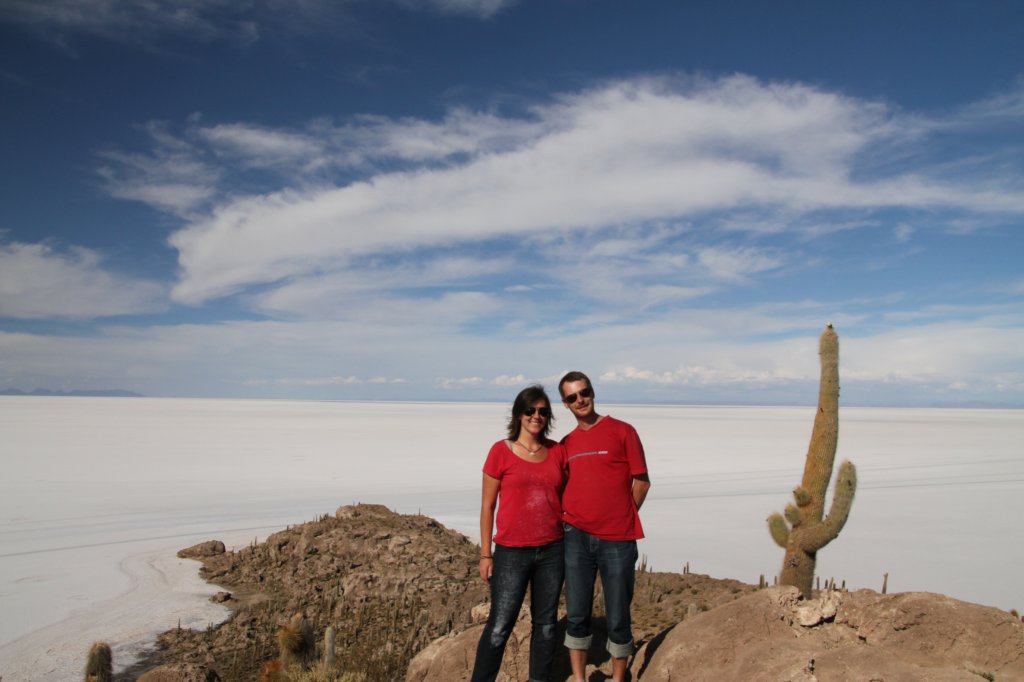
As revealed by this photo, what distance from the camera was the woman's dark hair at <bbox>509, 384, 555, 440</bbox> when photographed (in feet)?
13.7

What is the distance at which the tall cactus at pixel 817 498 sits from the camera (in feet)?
22.7

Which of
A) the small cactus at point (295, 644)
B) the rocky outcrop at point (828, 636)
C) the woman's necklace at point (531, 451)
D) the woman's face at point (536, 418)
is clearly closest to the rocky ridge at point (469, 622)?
the rocky outcrop at point (828, 636)

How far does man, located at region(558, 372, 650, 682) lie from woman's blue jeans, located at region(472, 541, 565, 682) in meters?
0.11

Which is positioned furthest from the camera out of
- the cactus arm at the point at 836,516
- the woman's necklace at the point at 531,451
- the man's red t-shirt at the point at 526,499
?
the cactus arm at the point at 836,516

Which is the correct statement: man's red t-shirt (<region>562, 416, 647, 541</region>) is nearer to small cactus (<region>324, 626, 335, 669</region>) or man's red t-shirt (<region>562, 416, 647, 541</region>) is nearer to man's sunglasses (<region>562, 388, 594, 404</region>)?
man's sunglasses (<region>562, 388, 594, 404</region>)

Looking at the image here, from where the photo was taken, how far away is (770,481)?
22.3 meters

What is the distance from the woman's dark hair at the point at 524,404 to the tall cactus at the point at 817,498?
157 inches

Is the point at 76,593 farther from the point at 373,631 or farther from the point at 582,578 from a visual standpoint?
the point at 582,578

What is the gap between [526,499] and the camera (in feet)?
13.5

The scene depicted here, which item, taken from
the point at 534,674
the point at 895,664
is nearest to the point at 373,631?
the point at 534,674

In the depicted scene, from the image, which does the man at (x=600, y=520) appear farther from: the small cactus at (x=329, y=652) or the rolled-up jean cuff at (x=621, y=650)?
the small cactus at (x=329, y=652)

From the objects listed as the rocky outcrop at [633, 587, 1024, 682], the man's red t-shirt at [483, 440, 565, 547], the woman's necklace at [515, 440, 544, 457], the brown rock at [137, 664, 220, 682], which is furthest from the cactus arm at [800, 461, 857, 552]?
the brown rock at [137, 664, 220, 682]

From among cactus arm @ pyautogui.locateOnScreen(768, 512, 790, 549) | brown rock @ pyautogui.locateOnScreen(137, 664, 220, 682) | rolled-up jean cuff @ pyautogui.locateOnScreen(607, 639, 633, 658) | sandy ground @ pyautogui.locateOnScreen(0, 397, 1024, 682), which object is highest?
cactus arm @ pyautogui.locateOnScreen(768, 512, 790, 549)

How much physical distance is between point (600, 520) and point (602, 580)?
38cm
